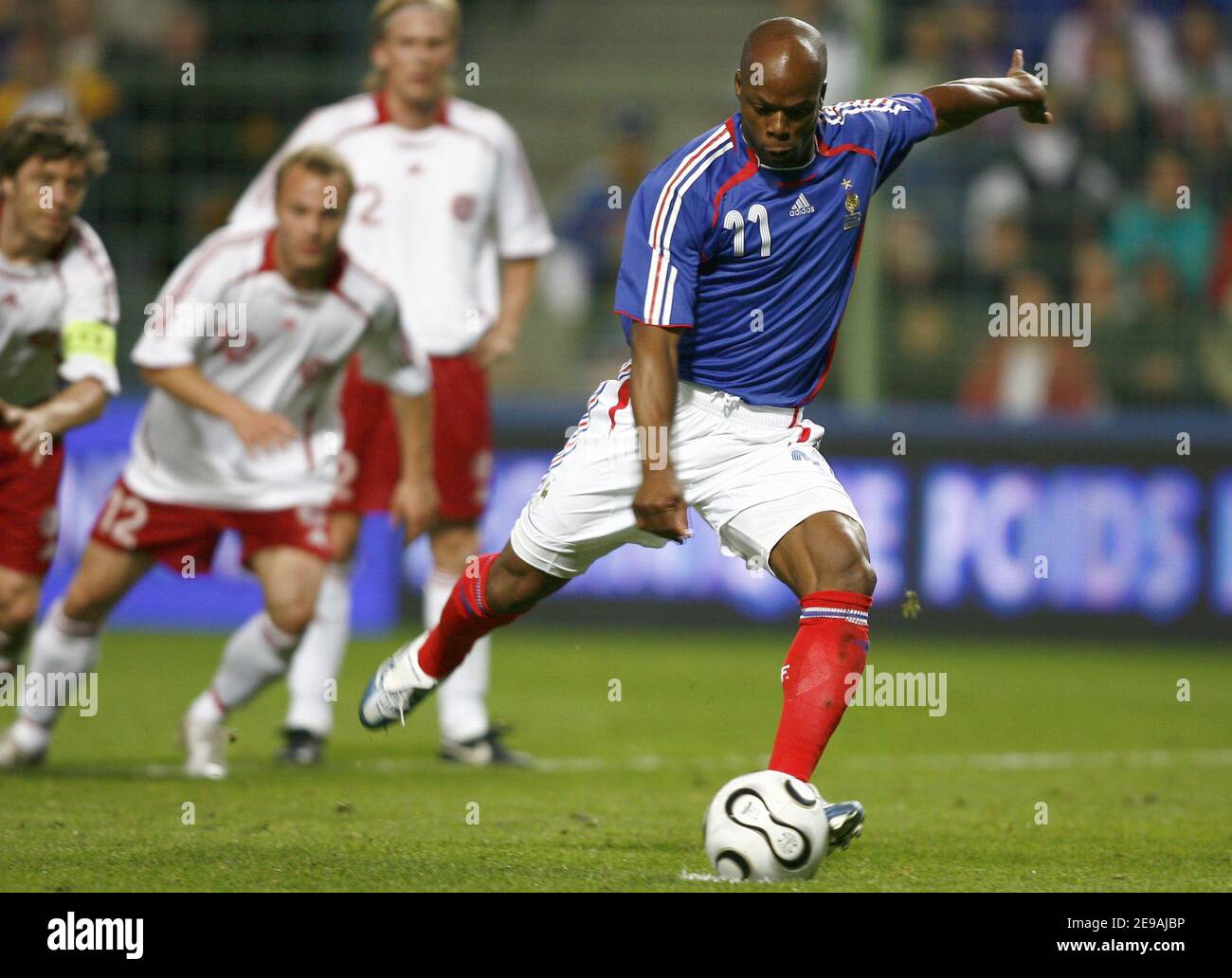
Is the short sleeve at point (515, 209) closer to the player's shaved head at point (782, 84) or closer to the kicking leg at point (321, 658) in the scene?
the kicking leg at point (321, 658)

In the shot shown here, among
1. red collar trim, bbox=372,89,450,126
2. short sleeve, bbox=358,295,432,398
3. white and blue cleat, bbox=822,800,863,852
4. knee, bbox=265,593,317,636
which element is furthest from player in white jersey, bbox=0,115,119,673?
white and blue cleat, bbox=822,800,863,852

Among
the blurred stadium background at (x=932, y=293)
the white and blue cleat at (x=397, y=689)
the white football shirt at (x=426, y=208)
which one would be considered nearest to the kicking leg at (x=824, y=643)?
the white and blue cleat at (x=397, y=689)

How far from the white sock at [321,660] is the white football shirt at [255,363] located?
49 centimetres

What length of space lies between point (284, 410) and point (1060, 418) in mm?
6373

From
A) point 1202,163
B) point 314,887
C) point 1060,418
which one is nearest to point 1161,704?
point 1060,418

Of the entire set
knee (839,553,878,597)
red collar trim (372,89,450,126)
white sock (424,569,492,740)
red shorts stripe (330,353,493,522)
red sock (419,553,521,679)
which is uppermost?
red collar trim (372,89,450,126)

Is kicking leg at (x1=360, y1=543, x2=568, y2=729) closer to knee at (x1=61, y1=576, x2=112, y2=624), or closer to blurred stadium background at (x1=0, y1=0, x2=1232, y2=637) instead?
knee at (x1=61, y1=576, x2=112, y2=624)

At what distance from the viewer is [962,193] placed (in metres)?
12.6

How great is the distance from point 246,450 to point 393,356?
2.29 ft

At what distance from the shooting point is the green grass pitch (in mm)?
5008

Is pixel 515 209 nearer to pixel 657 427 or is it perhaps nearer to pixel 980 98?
pixel 980 98

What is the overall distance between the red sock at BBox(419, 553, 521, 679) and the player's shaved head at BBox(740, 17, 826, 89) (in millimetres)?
1663

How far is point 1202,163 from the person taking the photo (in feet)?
41.5
